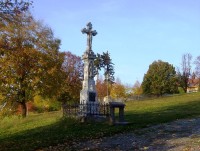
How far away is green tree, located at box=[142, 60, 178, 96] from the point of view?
71688 millimetres

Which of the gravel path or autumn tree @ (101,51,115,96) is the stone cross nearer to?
the gravel path

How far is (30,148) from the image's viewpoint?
13.7 metres

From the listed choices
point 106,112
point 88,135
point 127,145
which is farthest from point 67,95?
point 127,145

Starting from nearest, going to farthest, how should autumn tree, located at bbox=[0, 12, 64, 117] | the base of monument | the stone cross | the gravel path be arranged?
the gravel path
the base of monument
the stone cross
autumn tree, located at bbox=[0, 12, 64, 117]

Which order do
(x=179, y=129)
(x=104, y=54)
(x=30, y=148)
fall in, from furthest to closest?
(x=104, y=54)
(x=179, y=129)
(x=30, y=148)

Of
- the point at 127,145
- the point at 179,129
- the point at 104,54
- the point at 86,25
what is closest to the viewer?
the point at 127,145

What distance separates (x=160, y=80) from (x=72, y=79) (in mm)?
25480

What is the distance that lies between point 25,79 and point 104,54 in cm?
3927

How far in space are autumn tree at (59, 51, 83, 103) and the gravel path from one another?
33.1m

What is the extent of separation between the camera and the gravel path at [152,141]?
37.2 ft

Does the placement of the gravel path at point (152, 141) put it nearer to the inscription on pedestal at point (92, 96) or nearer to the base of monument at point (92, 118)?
the base of monument at point (92, 118)

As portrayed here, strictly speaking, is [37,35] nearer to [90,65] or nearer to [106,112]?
[90,65]

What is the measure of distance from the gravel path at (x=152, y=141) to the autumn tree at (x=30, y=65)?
18.7 meters

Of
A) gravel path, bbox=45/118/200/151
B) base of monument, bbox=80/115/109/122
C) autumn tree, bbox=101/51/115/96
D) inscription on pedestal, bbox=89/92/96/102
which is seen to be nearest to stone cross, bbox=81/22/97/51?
inscription on pedestal, bbox=89/92/96/102
